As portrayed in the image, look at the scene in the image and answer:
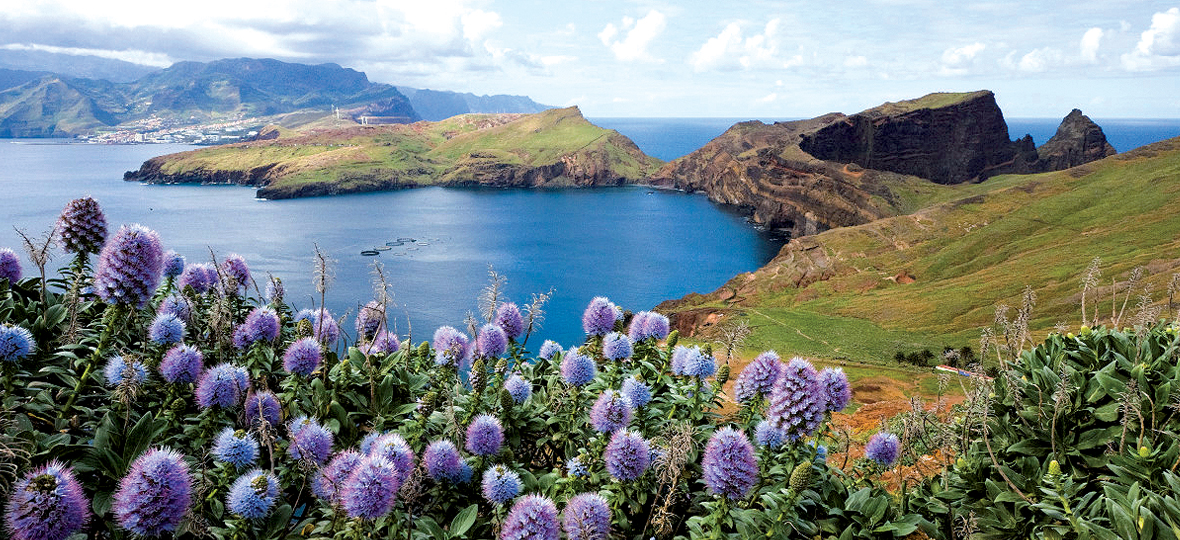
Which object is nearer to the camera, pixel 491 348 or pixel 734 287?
pixel 491 348

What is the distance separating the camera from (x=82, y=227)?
221 inches

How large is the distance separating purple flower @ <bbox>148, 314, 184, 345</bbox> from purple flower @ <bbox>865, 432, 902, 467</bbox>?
6105 mm

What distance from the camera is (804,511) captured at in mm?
4699

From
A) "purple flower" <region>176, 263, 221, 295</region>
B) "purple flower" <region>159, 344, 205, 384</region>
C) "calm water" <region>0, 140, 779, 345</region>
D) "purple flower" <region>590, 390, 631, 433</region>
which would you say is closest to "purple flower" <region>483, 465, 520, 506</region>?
"purple flower" <region>590, 390, 631, 433</region>

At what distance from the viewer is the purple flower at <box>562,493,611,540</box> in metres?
3.64

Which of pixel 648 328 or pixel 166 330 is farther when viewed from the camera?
pixel 648 328

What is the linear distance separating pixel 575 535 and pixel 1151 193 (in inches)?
4770

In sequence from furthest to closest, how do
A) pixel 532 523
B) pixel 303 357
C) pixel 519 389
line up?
pixel 519 389 < pixel 303 357 < pixel 532 523

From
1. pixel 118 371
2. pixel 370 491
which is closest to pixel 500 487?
pixel 370 491

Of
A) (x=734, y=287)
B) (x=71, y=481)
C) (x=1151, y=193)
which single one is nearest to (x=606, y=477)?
(x=71, y=481)

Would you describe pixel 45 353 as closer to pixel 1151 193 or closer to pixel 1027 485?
pixel 1027 485

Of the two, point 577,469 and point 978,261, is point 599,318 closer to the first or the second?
point 577,469

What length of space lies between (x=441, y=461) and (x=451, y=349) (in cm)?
207

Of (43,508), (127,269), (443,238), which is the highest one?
(127,269)
